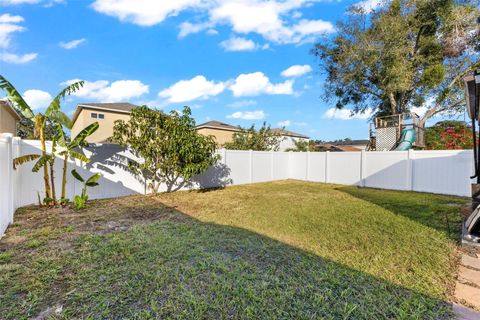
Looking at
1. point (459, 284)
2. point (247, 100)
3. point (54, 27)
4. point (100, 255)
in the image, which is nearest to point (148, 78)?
point (54, 27)

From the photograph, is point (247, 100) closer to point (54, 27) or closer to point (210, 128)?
point (210, 128)

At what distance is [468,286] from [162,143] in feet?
24.6

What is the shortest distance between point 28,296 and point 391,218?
641cm

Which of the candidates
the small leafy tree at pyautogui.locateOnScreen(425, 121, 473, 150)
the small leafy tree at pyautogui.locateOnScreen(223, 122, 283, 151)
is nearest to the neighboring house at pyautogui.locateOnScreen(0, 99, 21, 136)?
the small leafy tree at pyautogui.locateOnScreen(223, 122, 283, 151)

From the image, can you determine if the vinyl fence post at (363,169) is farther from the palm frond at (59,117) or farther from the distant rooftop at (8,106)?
the distant rooftop at (8,106)

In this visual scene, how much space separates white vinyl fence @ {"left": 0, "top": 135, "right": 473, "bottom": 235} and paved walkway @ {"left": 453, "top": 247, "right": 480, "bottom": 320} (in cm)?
626

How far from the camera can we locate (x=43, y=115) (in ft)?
20.6

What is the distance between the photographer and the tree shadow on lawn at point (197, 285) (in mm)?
2252

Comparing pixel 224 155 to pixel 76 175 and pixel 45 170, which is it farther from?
pixel 45 170

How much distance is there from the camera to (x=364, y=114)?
66.1 ft

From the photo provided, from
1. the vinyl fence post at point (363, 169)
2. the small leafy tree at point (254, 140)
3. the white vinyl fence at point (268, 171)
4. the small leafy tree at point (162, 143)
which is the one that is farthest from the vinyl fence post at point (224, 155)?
the vinyl fence post at point (363, 169)

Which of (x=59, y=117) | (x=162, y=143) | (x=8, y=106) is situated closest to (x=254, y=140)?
(x=162, y=143)

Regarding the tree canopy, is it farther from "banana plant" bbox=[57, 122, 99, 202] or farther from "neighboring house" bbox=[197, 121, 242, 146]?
"banana plant" bbox=[57, 122, 99, 202]

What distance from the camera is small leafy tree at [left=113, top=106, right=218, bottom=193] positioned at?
7719 millimetres
